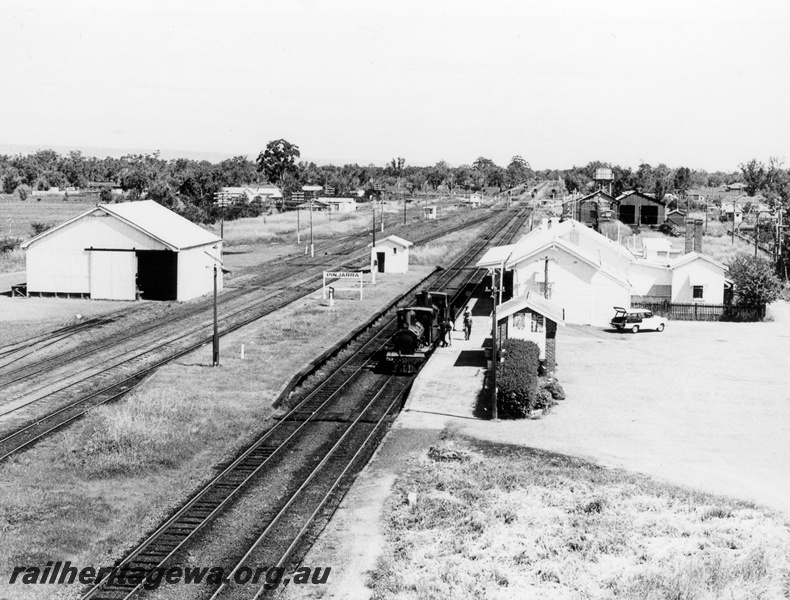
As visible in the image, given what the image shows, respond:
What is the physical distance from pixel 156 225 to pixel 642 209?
234 ft

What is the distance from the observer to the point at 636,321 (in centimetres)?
4506

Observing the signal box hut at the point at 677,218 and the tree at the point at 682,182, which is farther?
the tree at the point at 682,182

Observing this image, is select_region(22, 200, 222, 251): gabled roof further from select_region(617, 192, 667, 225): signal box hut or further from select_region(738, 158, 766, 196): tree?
select_region(738, 158, 766, 196): tree

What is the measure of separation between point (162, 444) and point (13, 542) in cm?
677

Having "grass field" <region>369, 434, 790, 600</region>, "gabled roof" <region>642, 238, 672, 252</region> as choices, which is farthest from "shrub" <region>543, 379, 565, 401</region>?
"gabled roof" <region>642, 238, 672, 252</region>

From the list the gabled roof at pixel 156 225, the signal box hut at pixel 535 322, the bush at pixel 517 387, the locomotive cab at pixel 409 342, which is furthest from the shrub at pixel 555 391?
the gabled roof at pixel 156 225

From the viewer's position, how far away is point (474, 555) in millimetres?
17844

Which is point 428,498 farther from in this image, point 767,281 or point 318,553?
point 767,281

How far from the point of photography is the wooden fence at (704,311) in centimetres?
4950

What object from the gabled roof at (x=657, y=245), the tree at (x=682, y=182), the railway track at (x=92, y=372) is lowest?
the railway track at (x=92, y=372)

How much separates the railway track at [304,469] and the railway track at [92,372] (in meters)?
6.29

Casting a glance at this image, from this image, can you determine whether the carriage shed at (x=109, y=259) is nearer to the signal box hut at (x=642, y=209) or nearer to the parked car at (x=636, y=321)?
the parked car at (x=636, y=321)

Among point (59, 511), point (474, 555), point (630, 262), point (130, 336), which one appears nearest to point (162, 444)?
point (59, 511)

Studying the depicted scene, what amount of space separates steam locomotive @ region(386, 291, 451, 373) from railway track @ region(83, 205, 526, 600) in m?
0.77
